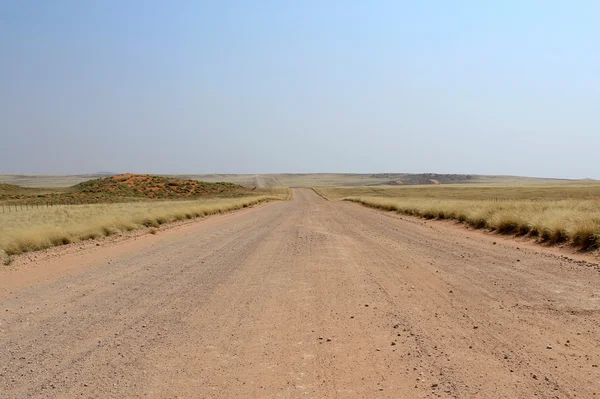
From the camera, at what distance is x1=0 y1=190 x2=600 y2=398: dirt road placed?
177 inches

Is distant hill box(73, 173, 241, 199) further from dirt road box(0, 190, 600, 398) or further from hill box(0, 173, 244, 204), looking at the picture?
dirt road box(0, 190, 600, 398)

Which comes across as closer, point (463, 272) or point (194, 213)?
point (463, 272)

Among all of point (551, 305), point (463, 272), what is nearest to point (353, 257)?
point (463, 272)

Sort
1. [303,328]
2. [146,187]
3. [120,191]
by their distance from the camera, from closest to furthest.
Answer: [303,328], [120,191], [146,187]

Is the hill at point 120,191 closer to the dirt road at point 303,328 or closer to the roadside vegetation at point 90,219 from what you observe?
the roadside vegetation at point 90,219

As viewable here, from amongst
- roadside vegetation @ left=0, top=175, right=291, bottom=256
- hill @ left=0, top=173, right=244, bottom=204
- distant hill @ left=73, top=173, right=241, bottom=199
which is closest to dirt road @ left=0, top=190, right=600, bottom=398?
roadside vegetation @ left=0, top=175, right=291, bottom=256

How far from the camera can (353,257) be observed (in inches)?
486

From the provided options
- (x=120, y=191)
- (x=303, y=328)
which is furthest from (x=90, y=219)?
(x=120, y=191)

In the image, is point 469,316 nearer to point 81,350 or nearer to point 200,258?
point 81,350

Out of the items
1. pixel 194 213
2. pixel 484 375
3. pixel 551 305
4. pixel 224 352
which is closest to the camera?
pixel 484 375

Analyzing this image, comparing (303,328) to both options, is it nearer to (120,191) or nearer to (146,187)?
(120,191)

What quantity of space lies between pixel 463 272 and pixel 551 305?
304cm

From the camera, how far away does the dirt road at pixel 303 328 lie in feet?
14.7

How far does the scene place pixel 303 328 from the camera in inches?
245
